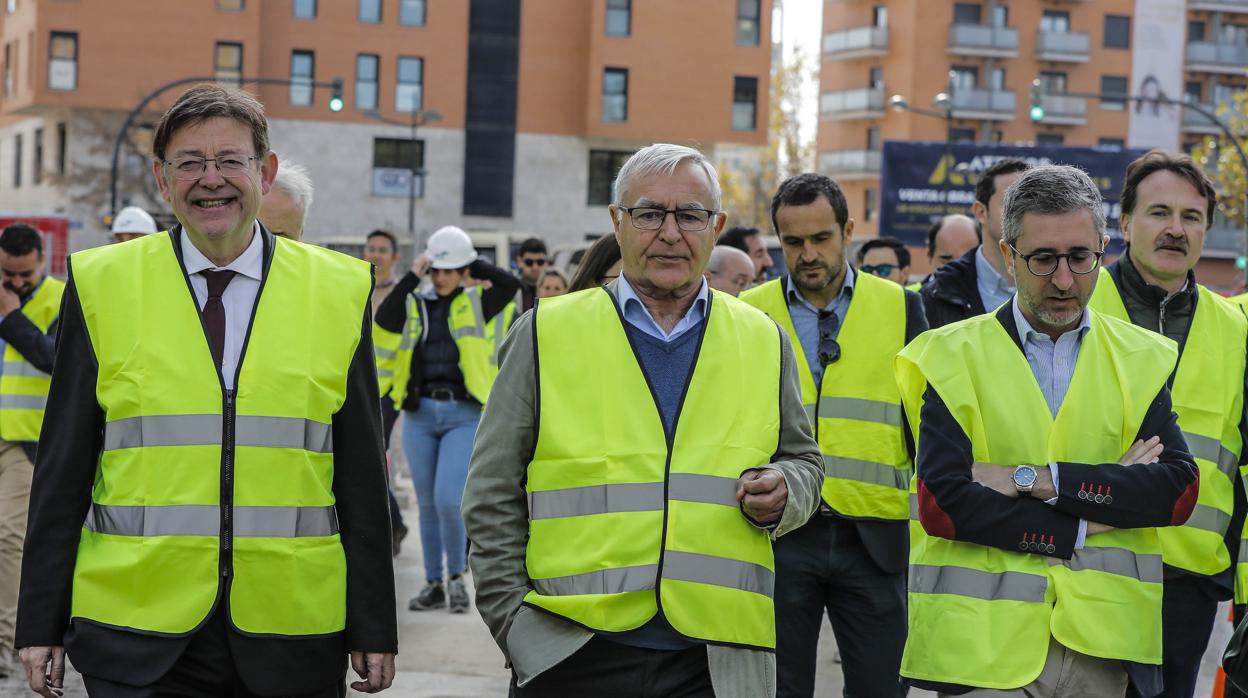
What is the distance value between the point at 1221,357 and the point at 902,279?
8.05 meters

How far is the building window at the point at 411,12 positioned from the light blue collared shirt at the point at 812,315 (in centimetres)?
5006

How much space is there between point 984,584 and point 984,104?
241ft

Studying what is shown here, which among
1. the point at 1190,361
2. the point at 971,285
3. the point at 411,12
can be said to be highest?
the point at 411,12

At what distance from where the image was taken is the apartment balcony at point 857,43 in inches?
3019

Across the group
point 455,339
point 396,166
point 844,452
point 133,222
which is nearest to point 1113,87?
point 396,166

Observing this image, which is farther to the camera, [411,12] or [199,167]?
[411,12]

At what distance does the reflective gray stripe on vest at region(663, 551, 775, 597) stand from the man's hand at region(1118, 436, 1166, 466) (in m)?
1.13

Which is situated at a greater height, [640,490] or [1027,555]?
[640,490]

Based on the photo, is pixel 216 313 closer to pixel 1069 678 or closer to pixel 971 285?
pixel 1069 678

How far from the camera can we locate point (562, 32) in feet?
183

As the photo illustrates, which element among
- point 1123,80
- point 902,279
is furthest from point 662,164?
point 1123,80

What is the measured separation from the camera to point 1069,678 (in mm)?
4289

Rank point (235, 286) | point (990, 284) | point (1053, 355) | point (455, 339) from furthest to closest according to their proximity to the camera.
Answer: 1. point (455, 339)
2. point (990, 284)
3. point (1053, 355)
4. point (235, 286)

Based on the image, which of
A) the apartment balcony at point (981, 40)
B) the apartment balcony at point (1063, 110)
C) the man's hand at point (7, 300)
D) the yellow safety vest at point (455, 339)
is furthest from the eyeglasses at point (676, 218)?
the apartment balcony at point (1063, 110)
